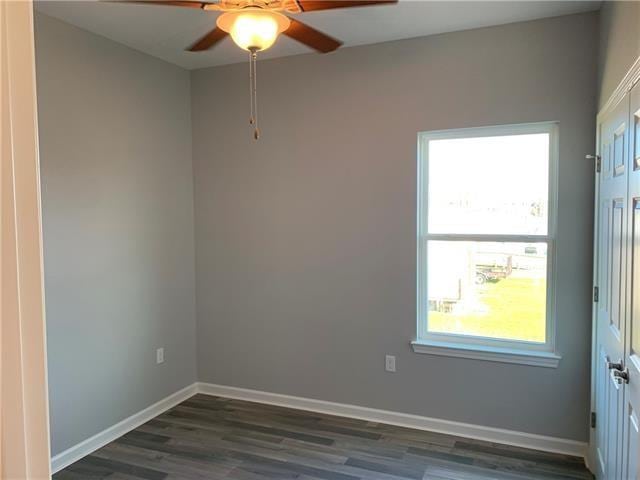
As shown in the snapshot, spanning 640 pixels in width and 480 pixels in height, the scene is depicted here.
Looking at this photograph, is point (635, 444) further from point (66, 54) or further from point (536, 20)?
point (66, 54)

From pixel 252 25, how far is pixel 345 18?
4.19ft

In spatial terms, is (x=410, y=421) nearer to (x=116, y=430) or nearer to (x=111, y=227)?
(x=116, y=430)

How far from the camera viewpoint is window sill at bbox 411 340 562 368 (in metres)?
3.14

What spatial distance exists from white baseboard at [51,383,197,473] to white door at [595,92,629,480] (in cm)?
305

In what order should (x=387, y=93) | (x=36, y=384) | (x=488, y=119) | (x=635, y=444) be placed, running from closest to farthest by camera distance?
(x=36, y=384)
(x=635, y=444)
(x=488, y=119)
(x=387, y=93)

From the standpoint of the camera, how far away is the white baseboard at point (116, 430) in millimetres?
3049

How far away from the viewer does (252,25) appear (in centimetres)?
193

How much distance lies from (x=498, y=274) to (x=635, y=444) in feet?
5.52

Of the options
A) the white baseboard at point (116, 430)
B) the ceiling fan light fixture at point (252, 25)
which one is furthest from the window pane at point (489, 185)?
the white baseboard at point (116, 430)

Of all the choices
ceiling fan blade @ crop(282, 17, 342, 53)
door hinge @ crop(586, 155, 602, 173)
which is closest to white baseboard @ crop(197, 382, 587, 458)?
door hinge @ crop(586, 155, 602, 173)

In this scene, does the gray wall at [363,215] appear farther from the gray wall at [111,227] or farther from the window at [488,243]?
the gray wall at [111,227]

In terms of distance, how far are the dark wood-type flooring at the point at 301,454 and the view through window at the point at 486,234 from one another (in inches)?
29.1

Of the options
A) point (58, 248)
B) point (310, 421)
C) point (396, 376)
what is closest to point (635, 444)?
point (396, 376)

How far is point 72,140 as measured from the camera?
309 centimetres
